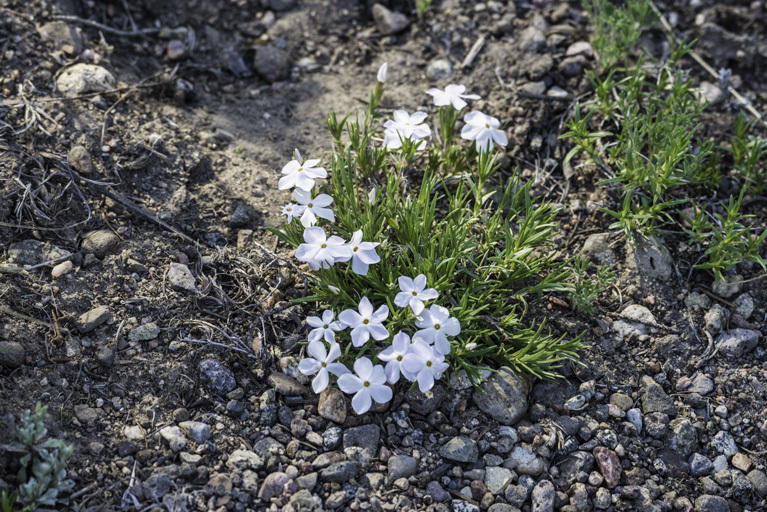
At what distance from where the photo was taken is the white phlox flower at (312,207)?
3.28m

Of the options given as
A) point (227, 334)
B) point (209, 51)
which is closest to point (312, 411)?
point (227, 334)

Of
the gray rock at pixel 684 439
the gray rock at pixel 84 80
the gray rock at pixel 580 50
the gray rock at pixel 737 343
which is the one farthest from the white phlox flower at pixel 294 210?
the gray rock at pixel 580 50

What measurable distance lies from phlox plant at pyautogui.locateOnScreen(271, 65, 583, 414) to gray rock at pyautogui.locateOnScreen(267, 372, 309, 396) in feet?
0.33

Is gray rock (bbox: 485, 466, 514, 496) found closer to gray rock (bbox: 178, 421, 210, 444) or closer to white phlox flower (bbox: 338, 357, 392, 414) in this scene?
white phlox flower (bbox: 338, 357, 392, 414)

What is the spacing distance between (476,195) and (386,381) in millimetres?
1279

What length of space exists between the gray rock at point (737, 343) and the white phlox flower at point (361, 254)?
2.11 metres

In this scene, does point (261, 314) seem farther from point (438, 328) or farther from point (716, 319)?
point (716, 319)

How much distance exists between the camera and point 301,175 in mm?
3328

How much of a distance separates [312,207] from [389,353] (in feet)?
2.95

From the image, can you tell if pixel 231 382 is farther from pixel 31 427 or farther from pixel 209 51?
pixel 209 51

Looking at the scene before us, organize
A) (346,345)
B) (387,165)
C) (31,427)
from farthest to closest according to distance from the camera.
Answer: (387,165)
(346,345)
(31,427)

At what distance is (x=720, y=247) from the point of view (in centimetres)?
368

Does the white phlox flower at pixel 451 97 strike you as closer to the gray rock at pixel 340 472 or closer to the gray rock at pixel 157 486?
the gray rock at pixel 340 472

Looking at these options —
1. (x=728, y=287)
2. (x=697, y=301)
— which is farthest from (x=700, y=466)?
(x=728, y=287)
